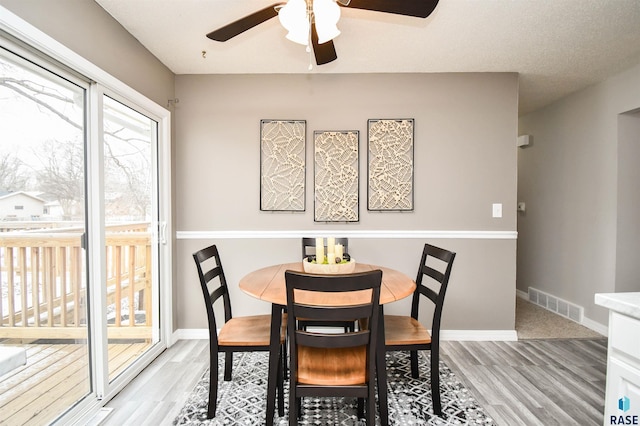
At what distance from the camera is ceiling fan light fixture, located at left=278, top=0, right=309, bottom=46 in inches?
57.8

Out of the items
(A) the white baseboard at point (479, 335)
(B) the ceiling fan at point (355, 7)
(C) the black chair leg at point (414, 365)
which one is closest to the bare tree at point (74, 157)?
(B) the ceiling fan at point (355, 7)

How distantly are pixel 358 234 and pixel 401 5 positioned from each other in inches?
74.2

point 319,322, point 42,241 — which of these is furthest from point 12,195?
point 319,322

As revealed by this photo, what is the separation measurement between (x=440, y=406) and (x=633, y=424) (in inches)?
36.0

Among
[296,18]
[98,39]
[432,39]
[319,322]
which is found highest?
A: [432,39]

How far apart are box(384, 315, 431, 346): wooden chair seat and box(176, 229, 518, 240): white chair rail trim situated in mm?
975

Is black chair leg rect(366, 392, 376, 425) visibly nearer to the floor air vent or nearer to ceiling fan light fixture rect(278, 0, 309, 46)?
ceiling fan light fixture rect(278, 0, 309, 46)

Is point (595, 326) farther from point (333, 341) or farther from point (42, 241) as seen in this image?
point (42, 241)

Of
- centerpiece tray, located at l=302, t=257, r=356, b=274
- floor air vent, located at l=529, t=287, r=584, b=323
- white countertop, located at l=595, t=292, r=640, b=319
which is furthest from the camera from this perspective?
floor air vent, located at l=529, t=287, r=584, b=323

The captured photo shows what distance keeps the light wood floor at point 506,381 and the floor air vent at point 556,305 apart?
459 millimetres

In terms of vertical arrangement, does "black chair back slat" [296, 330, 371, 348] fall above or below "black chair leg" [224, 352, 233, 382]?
above

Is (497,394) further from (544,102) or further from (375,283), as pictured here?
(544,102)

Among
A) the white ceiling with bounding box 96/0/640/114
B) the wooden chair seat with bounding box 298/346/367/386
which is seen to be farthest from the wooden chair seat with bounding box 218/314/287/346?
the white ceiling with bounding box 96/0/640/114

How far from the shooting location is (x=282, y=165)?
2.96 metres
